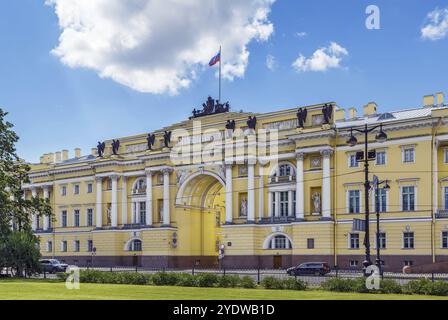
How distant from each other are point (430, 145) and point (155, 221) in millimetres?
34251

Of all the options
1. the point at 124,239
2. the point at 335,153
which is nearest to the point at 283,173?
the point at 335,153

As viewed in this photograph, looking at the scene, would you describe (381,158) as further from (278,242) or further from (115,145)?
(115,145)

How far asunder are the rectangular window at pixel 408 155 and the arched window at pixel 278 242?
1477 centimetres

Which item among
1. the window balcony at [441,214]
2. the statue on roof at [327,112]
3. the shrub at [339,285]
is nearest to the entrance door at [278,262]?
the statue on roof at [327,112]

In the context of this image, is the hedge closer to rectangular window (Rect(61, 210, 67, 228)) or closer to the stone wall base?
the stone wall base

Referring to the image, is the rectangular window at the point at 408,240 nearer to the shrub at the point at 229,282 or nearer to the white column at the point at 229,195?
the white column at the point at 229,195

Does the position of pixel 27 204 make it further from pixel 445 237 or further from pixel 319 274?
pixel 445 237

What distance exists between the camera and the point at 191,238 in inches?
2970

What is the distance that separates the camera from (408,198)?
58.3 metres

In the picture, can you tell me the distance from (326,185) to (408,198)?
808 cm

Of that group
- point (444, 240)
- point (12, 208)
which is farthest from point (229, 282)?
point (444, 240)

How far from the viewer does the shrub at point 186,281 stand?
33272 mm

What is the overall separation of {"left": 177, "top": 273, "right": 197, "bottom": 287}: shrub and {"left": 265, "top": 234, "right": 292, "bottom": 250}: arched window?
31.9 meters

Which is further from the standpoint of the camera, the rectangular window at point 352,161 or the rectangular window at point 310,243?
the rectangular window at point 310,243
